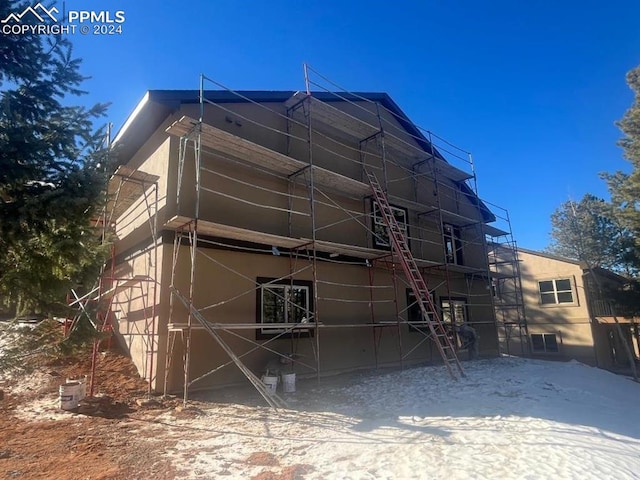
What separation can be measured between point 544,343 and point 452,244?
37.0 ft

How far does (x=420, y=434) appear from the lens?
18.9 ft

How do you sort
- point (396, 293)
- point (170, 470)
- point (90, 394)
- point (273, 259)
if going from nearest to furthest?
point (170, 470) → point (90, 394) → point (273, 259) → point (396, 293)

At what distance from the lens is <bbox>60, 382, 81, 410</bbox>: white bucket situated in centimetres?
698

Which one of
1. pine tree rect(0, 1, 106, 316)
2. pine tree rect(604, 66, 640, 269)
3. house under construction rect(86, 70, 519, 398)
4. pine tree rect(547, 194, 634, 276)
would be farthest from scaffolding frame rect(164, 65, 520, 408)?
pine tree rect(547, 194, 634, 276)

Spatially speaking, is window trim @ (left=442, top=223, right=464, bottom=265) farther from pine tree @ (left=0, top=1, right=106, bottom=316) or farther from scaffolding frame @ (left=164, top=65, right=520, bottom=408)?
pine tree @ (left=0, top=1, right=106, bottom=316)

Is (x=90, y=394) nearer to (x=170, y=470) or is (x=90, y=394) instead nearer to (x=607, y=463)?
(x=170, y=470)

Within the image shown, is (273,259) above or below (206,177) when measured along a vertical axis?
below

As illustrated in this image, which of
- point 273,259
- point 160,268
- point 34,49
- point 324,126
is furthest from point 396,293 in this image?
point 34,49

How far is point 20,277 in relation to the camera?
6.33 m

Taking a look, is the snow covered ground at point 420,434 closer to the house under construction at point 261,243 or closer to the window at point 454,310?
the house under construction at point 261,243

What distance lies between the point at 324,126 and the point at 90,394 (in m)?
9.85

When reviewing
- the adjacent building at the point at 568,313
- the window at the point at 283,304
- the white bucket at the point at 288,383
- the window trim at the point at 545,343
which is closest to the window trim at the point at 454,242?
the adjacent building at the point at 568,313

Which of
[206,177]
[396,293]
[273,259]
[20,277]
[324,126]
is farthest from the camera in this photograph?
[324,126]

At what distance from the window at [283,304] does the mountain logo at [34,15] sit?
21.2 feet
